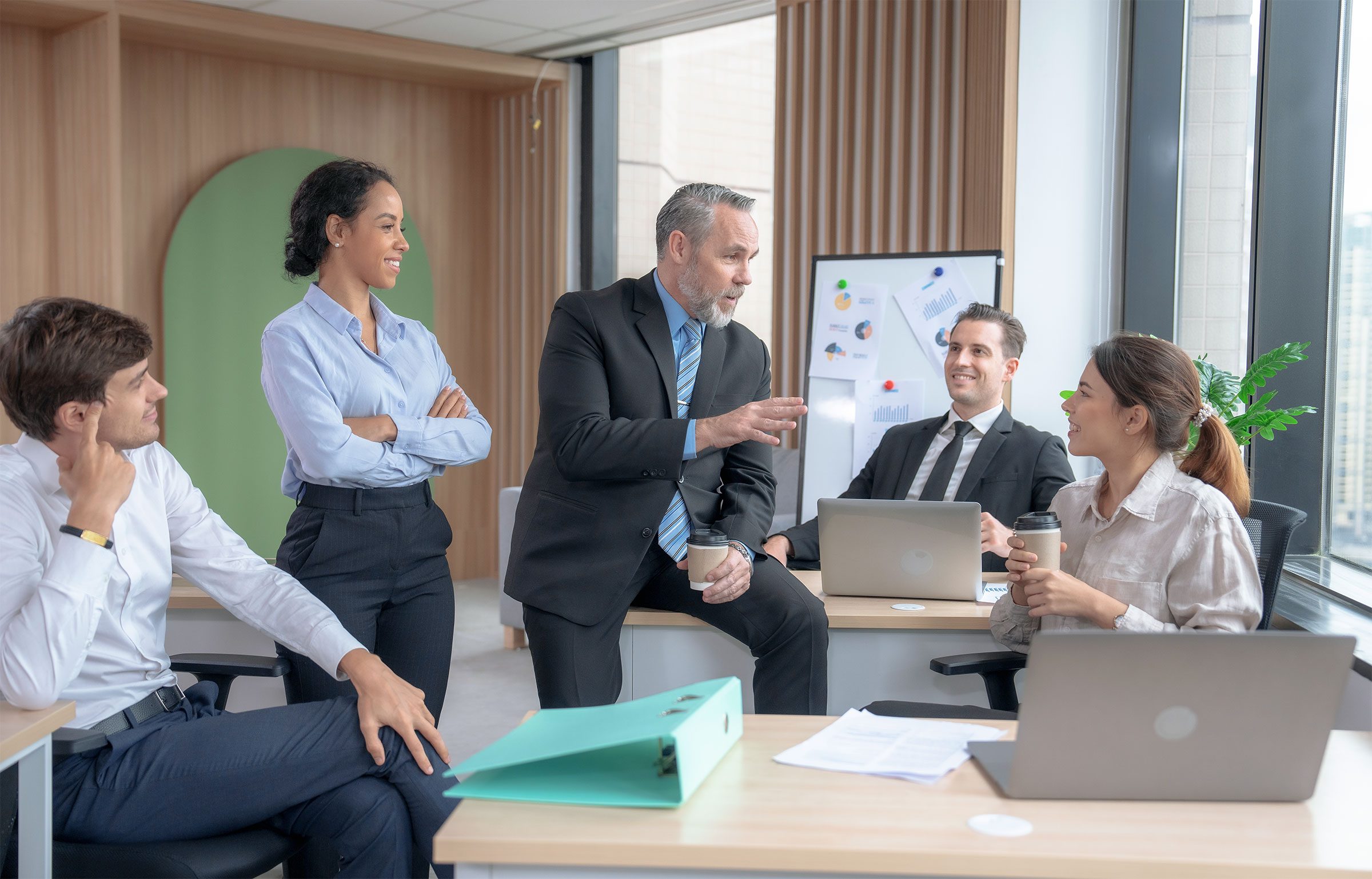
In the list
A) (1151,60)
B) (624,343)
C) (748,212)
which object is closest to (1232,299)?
(1151,60)

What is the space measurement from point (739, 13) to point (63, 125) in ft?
11.0

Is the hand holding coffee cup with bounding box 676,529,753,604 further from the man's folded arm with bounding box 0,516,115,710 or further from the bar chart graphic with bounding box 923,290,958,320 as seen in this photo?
the bar chart graphic with bounding box 923,290,958,320

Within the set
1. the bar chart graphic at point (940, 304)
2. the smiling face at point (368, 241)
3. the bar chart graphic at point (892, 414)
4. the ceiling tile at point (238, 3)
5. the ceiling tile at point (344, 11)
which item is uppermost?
the ceiling tile at point (344, 11)

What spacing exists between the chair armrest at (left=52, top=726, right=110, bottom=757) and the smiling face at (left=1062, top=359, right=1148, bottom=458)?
1720 millimetres

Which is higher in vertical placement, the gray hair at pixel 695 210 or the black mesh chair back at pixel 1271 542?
the gray hair at pixel 695 210

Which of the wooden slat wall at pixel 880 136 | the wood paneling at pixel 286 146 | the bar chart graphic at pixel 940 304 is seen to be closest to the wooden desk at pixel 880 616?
the bar chart graphic at pixel 940 304

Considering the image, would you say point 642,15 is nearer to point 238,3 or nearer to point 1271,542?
point 238,3

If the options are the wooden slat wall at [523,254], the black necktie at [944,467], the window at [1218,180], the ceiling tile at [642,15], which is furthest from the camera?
the wooden slat wall at [523,254]

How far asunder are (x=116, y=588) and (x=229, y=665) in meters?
0.33

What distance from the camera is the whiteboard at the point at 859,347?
13.2 feet

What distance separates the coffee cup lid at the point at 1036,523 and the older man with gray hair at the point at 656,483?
20.9 inches

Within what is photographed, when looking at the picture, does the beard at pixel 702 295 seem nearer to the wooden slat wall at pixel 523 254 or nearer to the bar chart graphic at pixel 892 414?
the bar chart graphic at pixel 892 414

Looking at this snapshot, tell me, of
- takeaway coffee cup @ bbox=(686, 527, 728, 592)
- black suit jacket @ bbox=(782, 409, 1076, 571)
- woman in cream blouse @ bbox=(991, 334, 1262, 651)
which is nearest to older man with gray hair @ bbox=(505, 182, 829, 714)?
takeaway coffee cup @ bbox=(686, 527, 728, 592)

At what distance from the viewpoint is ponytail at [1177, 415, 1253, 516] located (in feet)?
6.97
